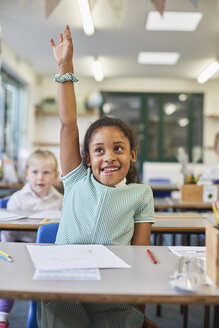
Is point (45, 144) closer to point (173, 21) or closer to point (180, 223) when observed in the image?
point (173, 21)

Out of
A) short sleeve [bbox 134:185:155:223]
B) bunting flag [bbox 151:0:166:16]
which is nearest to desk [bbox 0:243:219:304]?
short sleeve [bbox 134:185:155:223]

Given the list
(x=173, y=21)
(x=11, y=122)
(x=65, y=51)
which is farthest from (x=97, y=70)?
(x=65, y=51)

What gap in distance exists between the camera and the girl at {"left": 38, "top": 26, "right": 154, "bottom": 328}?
105cm

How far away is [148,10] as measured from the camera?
14.8ft

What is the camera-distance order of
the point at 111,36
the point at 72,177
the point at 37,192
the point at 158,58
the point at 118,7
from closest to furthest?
the point at 72,177
the point at 37,192
the point at 118,7
the point at 111,36
the point at 158,58

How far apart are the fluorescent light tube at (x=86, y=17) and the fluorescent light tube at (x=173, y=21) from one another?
0.76 meters

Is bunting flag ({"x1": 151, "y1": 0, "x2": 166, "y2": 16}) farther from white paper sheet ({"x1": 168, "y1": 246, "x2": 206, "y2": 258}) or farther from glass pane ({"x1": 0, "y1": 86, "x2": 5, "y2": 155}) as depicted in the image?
glass pane ({"x1": 0, "y1": 86, "x2": 5, "y2": 155})

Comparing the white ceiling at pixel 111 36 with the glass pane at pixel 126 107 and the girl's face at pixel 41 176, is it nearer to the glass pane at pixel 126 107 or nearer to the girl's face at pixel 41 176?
the glass pane at pixel 126 107

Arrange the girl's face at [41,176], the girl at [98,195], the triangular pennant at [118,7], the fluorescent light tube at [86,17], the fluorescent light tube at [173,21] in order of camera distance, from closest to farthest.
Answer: the girl at [98,195] → the girl's face at [41,176] → the fluorescent light tube at [86,17] → the triangular pennant at [118,7] → the fluorescent light tube at [173,21]

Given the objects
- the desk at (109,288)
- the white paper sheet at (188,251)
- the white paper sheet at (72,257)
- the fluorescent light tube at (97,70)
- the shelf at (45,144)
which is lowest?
the white paper sheet at (188,251)

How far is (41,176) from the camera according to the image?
2.66 m

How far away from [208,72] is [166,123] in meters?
1.66

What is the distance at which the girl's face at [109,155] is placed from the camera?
1322mm

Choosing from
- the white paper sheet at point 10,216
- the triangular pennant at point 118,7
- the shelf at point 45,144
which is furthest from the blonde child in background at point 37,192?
the shelf at point 45,144
